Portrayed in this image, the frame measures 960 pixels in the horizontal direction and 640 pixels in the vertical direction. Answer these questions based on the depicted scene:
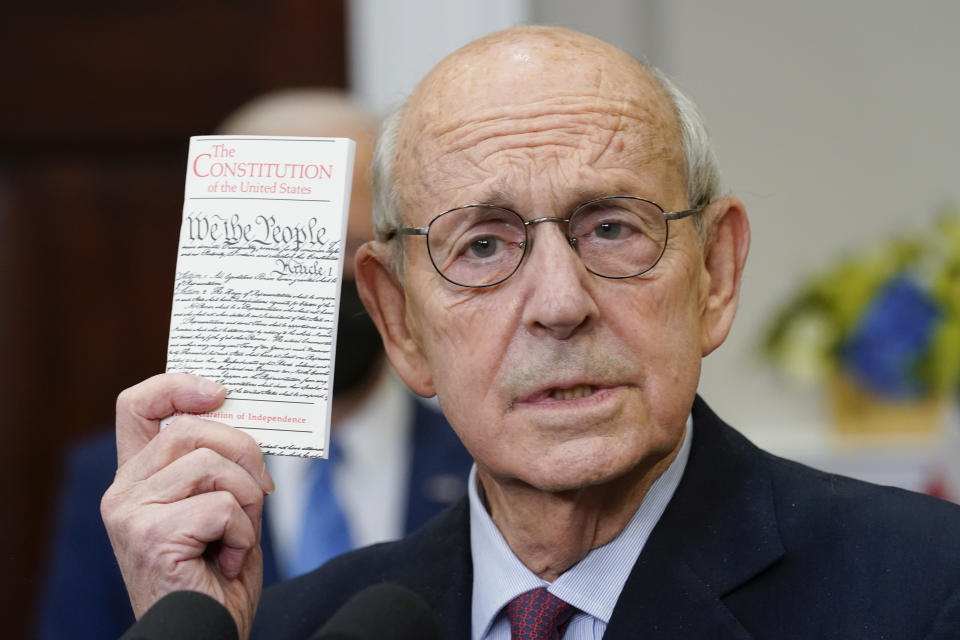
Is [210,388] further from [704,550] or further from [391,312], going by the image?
[704,550]

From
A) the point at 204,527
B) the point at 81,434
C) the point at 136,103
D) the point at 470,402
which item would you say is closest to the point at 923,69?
the point at 136,103

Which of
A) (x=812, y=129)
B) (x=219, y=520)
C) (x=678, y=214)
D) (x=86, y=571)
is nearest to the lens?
(x=219, y=520)

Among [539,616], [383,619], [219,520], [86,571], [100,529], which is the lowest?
[86,571]

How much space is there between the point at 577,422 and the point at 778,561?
1.28 ft

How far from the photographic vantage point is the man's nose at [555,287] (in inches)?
81.9

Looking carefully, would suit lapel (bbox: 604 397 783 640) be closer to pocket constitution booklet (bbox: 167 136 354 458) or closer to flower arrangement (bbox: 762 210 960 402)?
pocket constitution booklet (bbox: 167 136 354 458)

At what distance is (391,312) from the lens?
8.28 feet

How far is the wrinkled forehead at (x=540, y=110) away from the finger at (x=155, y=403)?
1.64ft

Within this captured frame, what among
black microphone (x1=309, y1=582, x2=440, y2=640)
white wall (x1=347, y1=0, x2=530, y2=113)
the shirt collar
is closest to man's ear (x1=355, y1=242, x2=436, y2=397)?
the shirt collar

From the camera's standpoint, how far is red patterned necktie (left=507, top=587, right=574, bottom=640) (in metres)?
2.20

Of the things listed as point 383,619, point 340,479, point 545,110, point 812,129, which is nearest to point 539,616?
point 383,619

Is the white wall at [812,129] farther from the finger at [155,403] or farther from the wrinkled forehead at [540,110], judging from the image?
the finger at [155,403]

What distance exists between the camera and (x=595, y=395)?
6.98 feet

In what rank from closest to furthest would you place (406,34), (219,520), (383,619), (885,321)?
1. (383,619)
2. (219,520)
3. (885,321)
4. (406,34)
